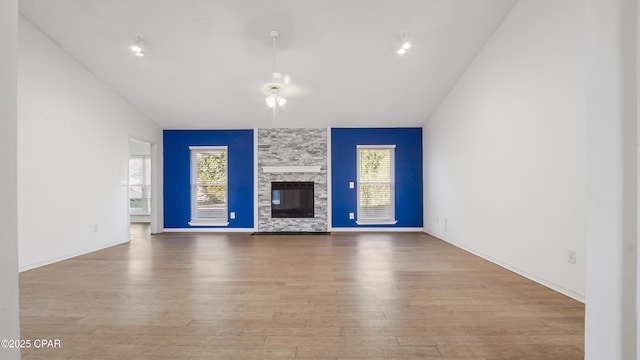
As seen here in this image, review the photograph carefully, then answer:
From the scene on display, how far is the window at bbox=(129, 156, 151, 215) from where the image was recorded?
8891 millimetres

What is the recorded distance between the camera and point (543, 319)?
210cm

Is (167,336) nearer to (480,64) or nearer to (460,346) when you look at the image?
(460,346)

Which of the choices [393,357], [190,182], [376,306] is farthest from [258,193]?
[393,357]

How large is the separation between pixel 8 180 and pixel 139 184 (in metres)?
9.09

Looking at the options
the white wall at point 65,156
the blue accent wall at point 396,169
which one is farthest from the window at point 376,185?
the white wall at point 65,156

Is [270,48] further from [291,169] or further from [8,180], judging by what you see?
[8,180]

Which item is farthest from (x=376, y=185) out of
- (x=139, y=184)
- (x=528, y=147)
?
(x=139, y=184)

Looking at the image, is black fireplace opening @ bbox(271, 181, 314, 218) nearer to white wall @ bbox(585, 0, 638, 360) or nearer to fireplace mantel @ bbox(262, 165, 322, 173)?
fireplace mantel @ bbox(262, 165, 322, 173)

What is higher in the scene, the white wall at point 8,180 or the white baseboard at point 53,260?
the white wall at point 8,180

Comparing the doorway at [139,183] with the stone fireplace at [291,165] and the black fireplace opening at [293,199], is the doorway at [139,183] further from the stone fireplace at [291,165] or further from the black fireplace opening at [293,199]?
the black fireplace opening at [293,199]

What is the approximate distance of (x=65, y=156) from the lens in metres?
4.15

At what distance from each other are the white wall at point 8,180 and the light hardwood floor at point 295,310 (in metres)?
0.88

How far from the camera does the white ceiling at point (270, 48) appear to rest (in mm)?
3445

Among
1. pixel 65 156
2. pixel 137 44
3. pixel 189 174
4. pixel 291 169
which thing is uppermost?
pixel 137 44
